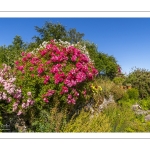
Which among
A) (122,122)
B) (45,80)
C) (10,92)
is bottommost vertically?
(122,122)

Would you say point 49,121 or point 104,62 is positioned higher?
point 104,62

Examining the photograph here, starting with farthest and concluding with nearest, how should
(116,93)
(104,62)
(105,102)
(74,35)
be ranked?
(74,35) → (104,62) → (116,93) → (105,102)

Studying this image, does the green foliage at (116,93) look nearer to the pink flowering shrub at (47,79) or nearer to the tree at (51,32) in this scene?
the pink flowering shrub at (47,79)

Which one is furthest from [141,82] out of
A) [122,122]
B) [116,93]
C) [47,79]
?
[47,79]

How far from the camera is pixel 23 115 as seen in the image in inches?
309

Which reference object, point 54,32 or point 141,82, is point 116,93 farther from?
point 54,32

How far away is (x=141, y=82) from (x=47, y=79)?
7.45 meters

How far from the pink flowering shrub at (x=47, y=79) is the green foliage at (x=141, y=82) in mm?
6193

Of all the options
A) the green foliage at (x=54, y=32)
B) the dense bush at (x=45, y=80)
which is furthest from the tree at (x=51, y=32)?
the dense bush at (x=45, y=80)

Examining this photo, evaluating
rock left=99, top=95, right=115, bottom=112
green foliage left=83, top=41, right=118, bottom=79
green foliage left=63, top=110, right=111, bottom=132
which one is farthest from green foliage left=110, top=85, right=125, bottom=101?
green foliage left=83, top=41, right=118, bottom=79

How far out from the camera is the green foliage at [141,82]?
560 inches

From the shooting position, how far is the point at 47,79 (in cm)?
798
